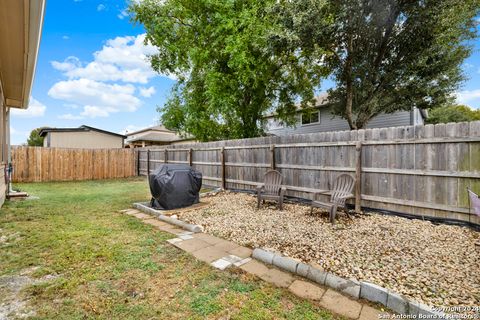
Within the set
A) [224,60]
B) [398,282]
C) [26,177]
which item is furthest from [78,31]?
[398,282]

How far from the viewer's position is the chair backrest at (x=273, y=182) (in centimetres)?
589

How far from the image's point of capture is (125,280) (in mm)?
2539

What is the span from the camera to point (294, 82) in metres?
11.7

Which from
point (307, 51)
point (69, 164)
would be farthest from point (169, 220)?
Answer: point (69, 164)

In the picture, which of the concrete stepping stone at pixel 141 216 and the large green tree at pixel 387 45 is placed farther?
the large green tree at pixel 387 45

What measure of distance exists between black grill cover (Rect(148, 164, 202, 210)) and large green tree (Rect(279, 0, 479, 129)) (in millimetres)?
6239

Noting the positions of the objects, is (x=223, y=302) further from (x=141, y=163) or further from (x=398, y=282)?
(x=141, y=163)

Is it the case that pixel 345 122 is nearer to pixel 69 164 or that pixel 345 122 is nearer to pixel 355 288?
pixel 355 288

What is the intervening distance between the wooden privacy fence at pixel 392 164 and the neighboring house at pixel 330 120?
7.97 m

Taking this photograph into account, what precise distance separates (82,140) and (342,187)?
19561 mm

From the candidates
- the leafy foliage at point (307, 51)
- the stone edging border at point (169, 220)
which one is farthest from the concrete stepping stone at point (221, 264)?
the leafy foliage at point (307, 51)

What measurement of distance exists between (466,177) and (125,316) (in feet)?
16.8

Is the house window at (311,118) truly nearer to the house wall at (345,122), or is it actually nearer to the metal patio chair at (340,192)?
the house wall at (345,122)

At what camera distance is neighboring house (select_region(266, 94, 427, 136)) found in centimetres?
1262
